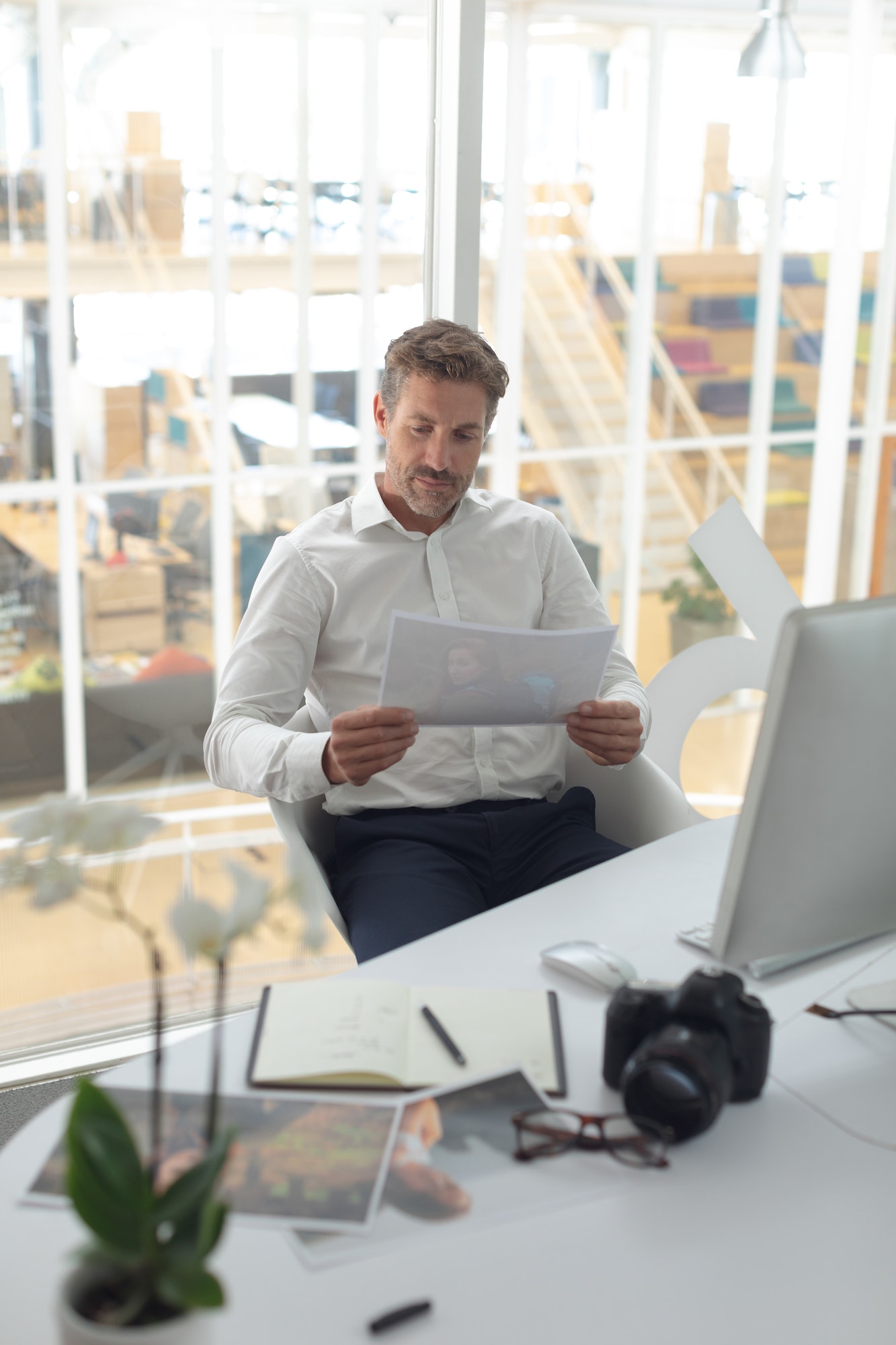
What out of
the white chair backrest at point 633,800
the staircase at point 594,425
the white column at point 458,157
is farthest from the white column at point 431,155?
the staircase at point 594,425

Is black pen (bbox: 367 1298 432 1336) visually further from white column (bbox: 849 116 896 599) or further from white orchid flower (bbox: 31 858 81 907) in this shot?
white column (bbox: 849 116 896 599)

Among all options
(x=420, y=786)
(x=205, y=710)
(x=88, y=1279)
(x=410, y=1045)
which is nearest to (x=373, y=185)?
(x=205, y=710)

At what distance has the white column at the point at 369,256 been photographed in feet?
15.9

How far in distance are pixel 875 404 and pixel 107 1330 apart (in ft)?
22.4

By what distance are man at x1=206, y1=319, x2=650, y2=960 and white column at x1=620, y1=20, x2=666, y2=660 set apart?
4.31 metres

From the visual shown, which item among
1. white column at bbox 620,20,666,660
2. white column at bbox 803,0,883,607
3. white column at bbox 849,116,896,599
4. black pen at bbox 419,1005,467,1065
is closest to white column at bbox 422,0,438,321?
black pen at bbox 419,1005,467,1065

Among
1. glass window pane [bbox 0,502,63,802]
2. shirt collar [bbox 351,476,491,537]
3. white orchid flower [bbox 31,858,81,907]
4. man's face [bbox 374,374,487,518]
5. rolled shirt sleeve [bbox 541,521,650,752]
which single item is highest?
man's face [bbox 374,374,487,518]

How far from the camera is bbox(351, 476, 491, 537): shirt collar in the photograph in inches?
82.4

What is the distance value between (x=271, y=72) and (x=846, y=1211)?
4.62m

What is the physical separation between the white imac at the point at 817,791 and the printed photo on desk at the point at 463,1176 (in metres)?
0.23

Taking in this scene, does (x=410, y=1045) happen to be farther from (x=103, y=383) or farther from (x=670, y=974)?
(x=103, y=383)

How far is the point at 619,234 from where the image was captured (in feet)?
20.0

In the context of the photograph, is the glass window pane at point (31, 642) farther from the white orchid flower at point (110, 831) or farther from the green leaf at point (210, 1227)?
the green leaf at point (210, 1227)

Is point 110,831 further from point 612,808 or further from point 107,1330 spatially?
point 612,808
